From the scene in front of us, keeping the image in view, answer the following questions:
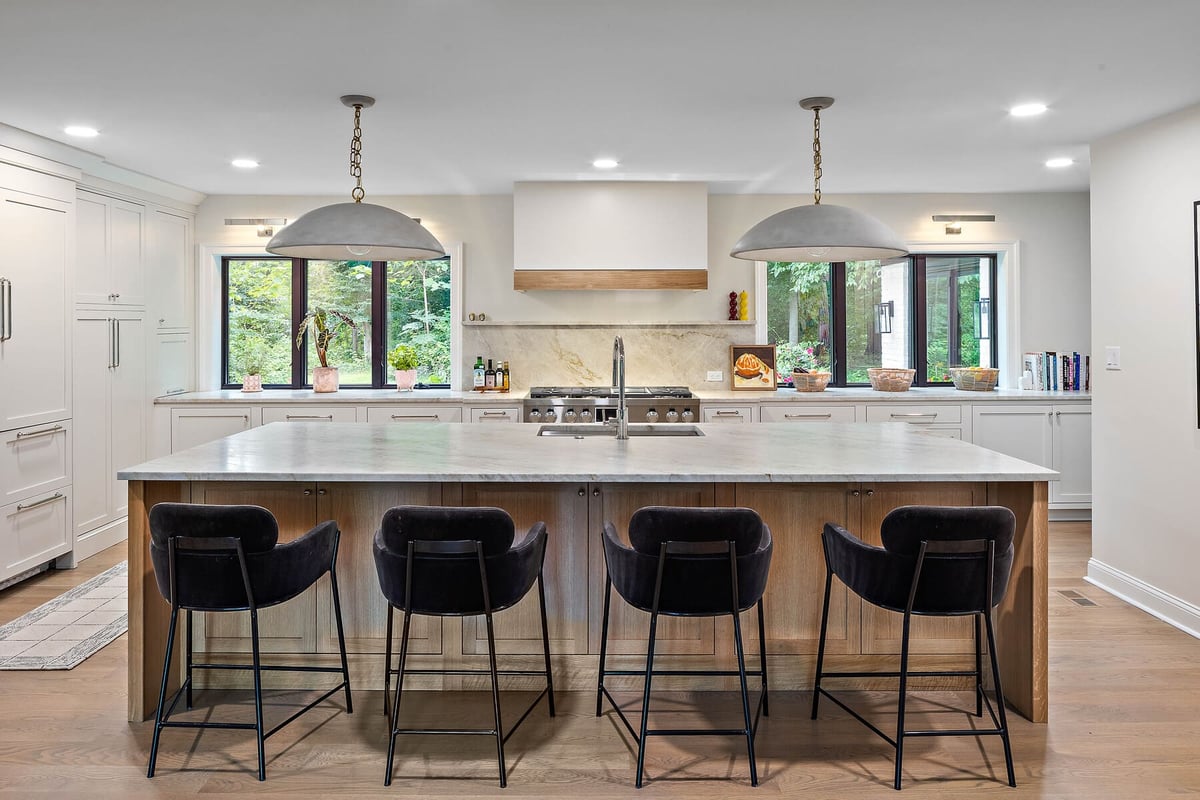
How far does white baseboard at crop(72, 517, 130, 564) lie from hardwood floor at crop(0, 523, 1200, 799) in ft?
6.01

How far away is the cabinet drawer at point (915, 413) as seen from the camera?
5.77 m

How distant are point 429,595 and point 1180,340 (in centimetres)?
360

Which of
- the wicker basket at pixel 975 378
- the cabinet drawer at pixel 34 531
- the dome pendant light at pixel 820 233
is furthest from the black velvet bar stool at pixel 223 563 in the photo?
the wicker basket at pixel 975 378

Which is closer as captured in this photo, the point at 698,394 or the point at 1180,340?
the point at 1180,340

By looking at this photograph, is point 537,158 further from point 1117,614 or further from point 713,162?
point 1117,614

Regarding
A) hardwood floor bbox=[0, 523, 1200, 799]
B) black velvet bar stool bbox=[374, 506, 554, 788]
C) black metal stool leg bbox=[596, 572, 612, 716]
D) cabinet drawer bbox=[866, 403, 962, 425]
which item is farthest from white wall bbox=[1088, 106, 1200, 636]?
black velvet bar stool bbox=[374, 506, 554, 788]

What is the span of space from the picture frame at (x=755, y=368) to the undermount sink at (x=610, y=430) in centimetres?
241

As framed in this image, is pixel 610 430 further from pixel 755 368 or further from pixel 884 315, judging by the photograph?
pixel 884 315

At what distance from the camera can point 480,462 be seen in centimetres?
292

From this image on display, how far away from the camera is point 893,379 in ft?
20.3

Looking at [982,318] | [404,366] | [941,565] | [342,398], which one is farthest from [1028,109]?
[342,398]

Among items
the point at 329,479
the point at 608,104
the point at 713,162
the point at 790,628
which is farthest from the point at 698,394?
the point at 329,479

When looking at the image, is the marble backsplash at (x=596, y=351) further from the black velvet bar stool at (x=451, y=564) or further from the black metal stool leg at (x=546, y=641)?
the black velvet bar stool at (x=451, y=564)

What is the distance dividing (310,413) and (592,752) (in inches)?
151
